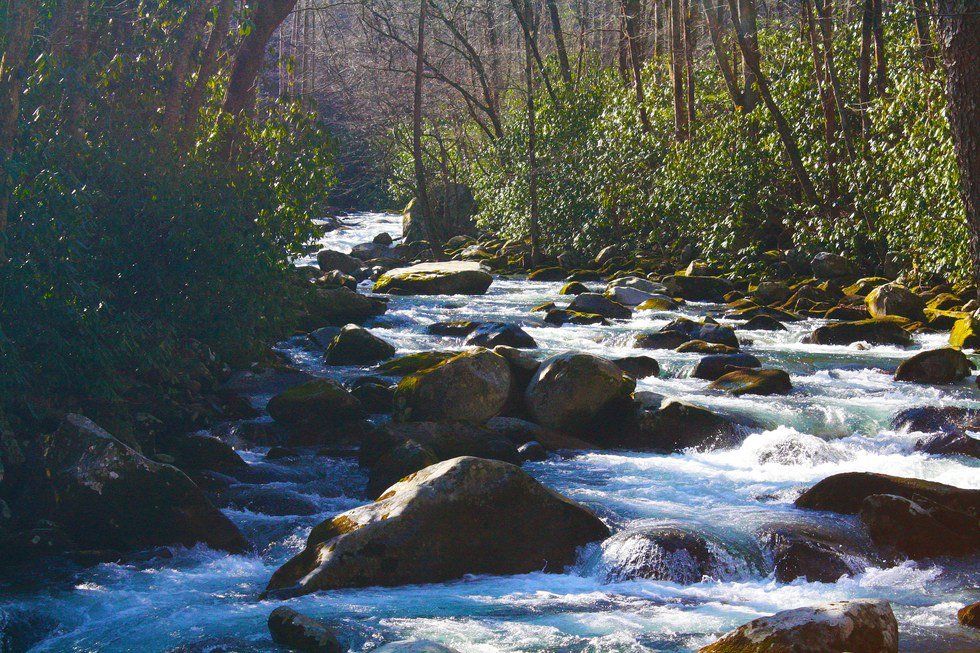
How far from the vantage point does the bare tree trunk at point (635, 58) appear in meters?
23.1

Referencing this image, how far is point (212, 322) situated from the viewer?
31.8 ft

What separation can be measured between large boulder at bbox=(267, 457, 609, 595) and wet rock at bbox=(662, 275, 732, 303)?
1261 cm

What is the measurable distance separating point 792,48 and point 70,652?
16867 mm

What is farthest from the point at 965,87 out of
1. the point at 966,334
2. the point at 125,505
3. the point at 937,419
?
the point at 125,505

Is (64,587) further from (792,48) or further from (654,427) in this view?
(792,48)

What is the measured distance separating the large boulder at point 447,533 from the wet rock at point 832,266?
1229 cm

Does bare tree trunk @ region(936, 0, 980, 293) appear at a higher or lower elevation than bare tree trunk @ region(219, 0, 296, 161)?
lower

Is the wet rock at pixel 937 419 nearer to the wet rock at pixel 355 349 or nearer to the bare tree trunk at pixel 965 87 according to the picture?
the bare tree trunk at pixel 965 87

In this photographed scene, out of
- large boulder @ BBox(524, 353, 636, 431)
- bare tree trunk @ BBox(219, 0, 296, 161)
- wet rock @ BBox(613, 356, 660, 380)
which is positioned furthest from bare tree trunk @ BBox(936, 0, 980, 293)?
bare tree trunk @ BBox(219, 0, 296, 161)

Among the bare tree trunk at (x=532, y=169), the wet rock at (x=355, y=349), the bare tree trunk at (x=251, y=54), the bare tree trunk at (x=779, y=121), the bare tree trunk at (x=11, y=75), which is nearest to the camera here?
the bare tree trunk at (x=11, y=75)

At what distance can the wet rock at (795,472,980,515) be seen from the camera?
646 centimetres

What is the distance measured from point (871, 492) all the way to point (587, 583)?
2210 millimetres

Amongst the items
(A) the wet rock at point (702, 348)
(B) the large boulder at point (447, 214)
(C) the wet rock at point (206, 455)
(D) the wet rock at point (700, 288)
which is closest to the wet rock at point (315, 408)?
(C) the wet rock at point (206, 455)

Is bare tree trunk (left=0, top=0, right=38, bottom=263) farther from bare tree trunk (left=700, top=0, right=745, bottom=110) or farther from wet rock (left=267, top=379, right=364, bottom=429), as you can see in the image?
bare tree trunk (left=700, top=0, right=745, bottom=110)
